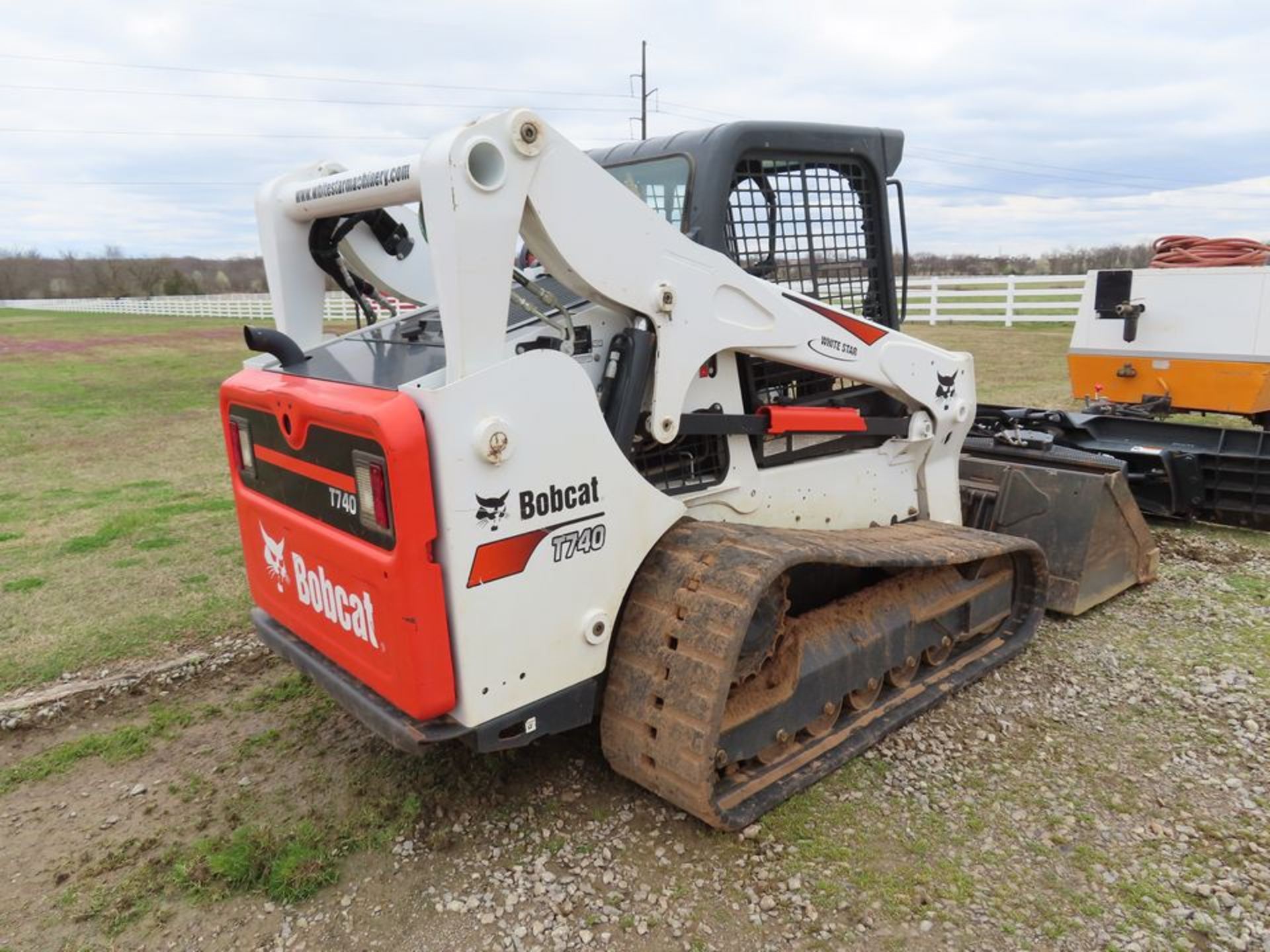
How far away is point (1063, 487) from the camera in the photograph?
16.5 feet

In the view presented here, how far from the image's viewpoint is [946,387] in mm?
4441

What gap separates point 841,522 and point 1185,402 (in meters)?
4.95

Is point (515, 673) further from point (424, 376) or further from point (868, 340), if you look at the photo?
point (868, 340)

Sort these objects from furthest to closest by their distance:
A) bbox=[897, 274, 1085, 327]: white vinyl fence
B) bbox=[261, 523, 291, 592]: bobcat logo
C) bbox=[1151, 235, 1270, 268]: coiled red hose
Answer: bbox=[897, 274, 1085, 327]: white vinyl fence, bbox=[1151, 235, 1270, 268]: coiled red hose, bbox=[261, 523, 291, 592]: bobcat logo

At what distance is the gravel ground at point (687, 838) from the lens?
276 centimetres

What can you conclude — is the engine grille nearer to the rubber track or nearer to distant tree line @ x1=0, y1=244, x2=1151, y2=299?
the rubber track

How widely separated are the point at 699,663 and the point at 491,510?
33.0 inches

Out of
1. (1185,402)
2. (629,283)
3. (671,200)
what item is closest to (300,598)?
(629,283)

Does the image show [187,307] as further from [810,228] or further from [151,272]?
[810,228]

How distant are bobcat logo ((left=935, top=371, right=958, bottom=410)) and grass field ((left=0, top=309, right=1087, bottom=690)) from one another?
3.82 metres

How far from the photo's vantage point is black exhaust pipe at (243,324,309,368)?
10.6 ft

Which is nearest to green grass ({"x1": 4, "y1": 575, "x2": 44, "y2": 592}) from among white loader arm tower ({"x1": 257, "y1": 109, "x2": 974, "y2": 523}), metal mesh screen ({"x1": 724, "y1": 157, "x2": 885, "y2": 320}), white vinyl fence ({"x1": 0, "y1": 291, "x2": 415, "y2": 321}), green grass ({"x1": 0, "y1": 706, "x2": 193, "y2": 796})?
green grass ({"x1": 0, "y1": 706, "x2": 193, "y2": 796})

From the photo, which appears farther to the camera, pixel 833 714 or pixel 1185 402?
pixel 1185 402

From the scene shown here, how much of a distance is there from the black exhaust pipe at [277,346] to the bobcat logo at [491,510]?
3.77 ft
